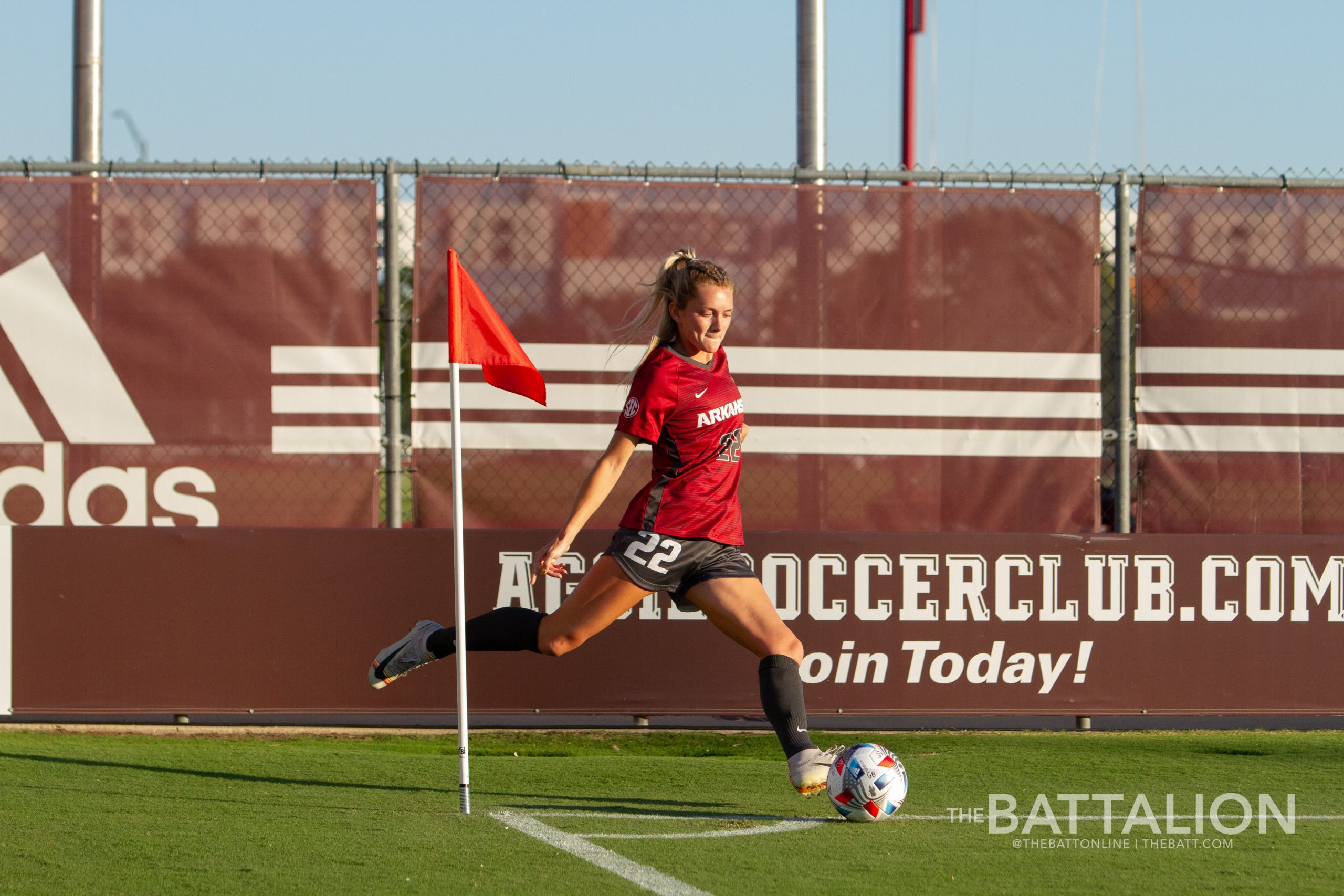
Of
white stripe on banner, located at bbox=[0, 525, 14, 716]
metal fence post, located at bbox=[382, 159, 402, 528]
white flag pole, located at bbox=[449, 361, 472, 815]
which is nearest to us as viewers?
white flag pole, located at bbox=[449, 361, 472, 815]

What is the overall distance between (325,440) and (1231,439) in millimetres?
4980

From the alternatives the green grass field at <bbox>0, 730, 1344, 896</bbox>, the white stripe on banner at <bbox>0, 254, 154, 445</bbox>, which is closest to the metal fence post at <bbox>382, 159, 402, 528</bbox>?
the white stripe on banner at <bbox>0, 254, 154, 445</bbox>

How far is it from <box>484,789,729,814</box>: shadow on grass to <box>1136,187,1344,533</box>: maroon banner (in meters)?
3.58

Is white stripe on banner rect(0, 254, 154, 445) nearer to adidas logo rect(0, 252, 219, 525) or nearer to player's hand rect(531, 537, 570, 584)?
adidas logo rect(0, 252, 219, 525)

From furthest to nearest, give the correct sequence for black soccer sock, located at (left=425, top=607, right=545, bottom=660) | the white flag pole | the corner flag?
1. black soccer sock, located at (left=425, top=607, right=545, bottom=660)
2. the corner flag
3. the white flag pole

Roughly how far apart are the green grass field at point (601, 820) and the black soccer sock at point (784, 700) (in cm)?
31

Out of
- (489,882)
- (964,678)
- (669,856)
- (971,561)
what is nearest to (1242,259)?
(971,561)

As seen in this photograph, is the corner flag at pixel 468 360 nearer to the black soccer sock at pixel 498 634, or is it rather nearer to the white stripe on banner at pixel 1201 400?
the black soccer sock at pixel 498 634

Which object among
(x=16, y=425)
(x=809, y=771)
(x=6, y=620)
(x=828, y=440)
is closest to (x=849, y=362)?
(x=828, y=440)

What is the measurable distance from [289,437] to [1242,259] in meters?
5.36

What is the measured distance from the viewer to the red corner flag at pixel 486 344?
5.16 metres

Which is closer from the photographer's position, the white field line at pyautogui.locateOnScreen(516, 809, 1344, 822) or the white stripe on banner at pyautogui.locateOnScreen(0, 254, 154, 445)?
the white field line at pyautogui.locateOnScreen(516, 809, 1344, 822)

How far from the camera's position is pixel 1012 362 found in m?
7.55

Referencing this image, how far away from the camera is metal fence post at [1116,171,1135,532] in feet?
24.7
